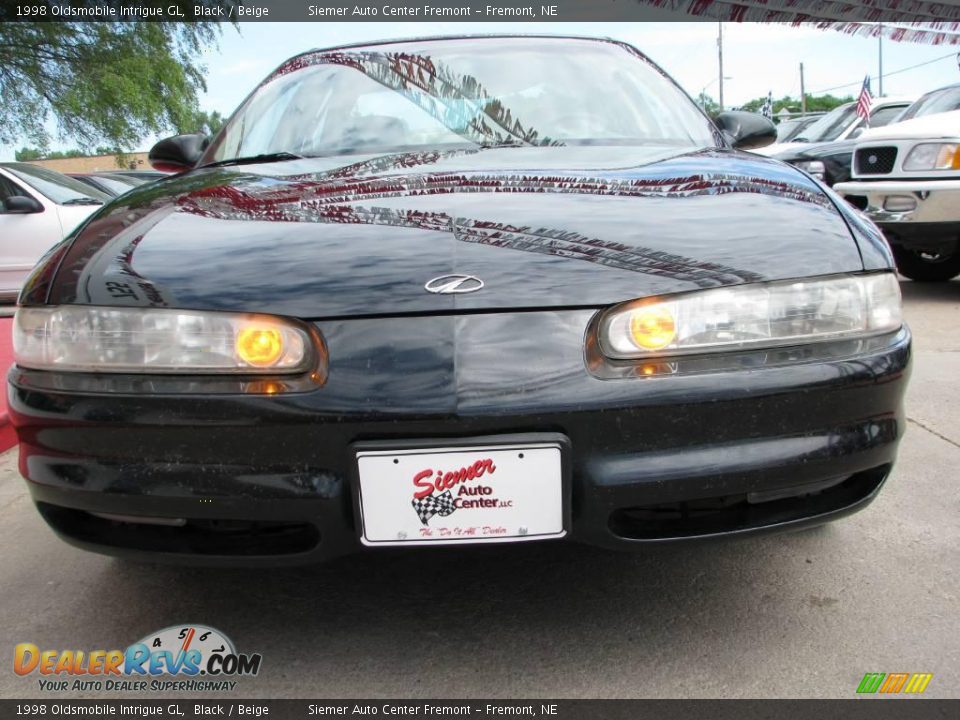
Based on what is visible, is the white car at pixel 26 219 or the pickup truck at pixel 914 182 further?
the white car at pixel 26 219

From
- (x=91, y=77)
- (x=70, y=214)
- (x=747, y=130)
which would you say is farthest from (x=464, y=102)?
(x=91, y=77)

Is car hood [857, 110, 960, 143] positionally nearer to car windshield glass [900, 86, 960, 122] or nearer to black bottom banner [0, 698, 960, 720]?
car windshield glass [900, 86, 960, 122]

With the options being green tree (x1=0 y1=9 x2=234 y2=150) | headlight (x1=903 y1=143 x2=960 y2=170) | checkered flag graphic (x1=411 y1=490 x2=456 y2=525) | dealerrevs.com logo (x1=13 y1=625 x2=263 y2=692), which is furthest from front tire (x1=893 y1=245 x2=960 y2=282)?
green tree (x1=0 y1=9 x2=234 y2=150)

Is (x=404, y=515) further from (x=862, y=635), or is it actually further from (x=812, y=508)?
(x=862, y=635)

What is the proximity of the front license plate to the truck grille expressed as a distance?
5606 mm

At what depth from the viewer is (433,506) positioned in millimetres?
1445

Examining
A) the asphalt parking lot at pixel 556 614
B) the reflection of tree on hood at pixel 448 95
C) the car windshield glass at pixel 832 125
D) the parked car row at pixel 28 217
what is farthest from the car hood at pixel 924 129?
the parked car row at pixel 28 217

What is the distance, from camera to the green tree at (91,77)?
660 inches

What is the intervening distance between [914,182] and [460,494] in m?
5.52

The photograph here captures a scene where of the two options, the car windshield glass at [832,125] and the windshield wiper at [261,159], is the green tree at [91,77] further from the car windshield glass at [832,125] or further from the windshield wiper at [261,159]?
the windshield wiper at [261,159]

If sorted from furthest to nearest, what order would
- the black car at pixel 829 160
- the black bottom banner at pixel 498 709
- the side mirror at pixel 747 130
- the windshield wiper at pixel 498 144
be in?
the black car at pixel 829 160
the side mirror at pixel 747 130
the windshield wiper at pixel 498 144
the black bottom banner at pixel 498 709

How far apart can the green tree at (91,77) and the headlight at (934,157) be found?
1536cm

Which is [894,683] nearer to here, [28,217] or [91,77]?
[28,217]

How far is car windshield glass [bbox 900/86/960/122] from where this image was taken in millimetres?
6586
